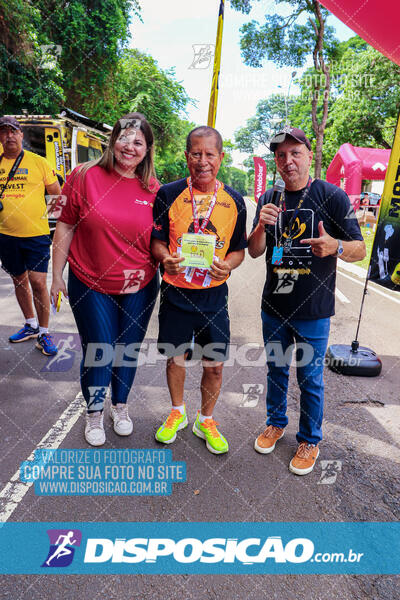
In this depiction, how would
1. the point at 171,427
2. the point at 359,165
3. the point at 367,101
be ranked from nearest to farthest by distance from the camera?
the point at 171,427
the point at 359,165
the point at 367,101

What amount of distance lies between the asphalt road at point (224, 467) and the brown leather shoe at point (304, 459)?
1.9 inches

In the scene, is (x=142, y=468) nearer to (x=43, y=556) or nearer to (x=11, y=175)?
(x=43, y=556)

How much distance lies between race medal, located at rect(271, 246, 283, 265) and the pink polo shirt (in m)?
0.80

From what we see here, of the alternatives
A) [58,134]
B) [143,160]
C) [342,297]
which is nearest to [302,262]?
[143,160]

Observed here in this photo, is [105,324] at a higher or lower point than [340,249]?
lower

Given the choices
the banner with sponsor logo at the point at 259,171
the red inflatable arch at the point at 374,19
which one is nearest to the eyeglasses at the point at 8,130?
the red inflatable arch at the point at 374,19

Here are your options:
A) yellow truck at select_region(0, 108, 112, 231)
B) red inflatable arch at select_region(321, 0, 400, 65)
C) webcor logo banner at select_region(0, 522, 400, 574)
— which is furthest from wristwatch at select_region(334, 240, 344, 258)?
yellow truck at select_region(0, 108, 112, 231)

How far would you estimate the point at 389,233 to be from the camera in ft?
10.7

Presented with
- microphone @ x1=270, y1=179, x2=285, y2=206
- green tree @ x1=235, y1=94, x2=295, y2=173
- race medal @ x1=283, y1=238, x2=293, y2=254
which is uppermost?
green tree @ x1=235, y1=94, x2=295, y2=173

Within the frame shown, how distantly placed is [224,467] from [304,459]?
0.53 meters

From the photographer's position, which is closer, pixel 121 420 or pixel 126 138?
pixel 126 138

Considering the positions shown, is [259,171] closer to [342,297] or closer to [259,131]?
[342,297]

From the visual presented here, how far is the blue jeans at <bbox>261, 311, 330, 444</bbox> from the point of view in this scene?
96.1 inches

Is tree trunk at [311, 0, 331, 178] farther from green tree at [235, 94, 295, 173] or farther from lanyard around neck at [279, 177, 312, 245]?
green tree at [235, 94, 295, 173]
